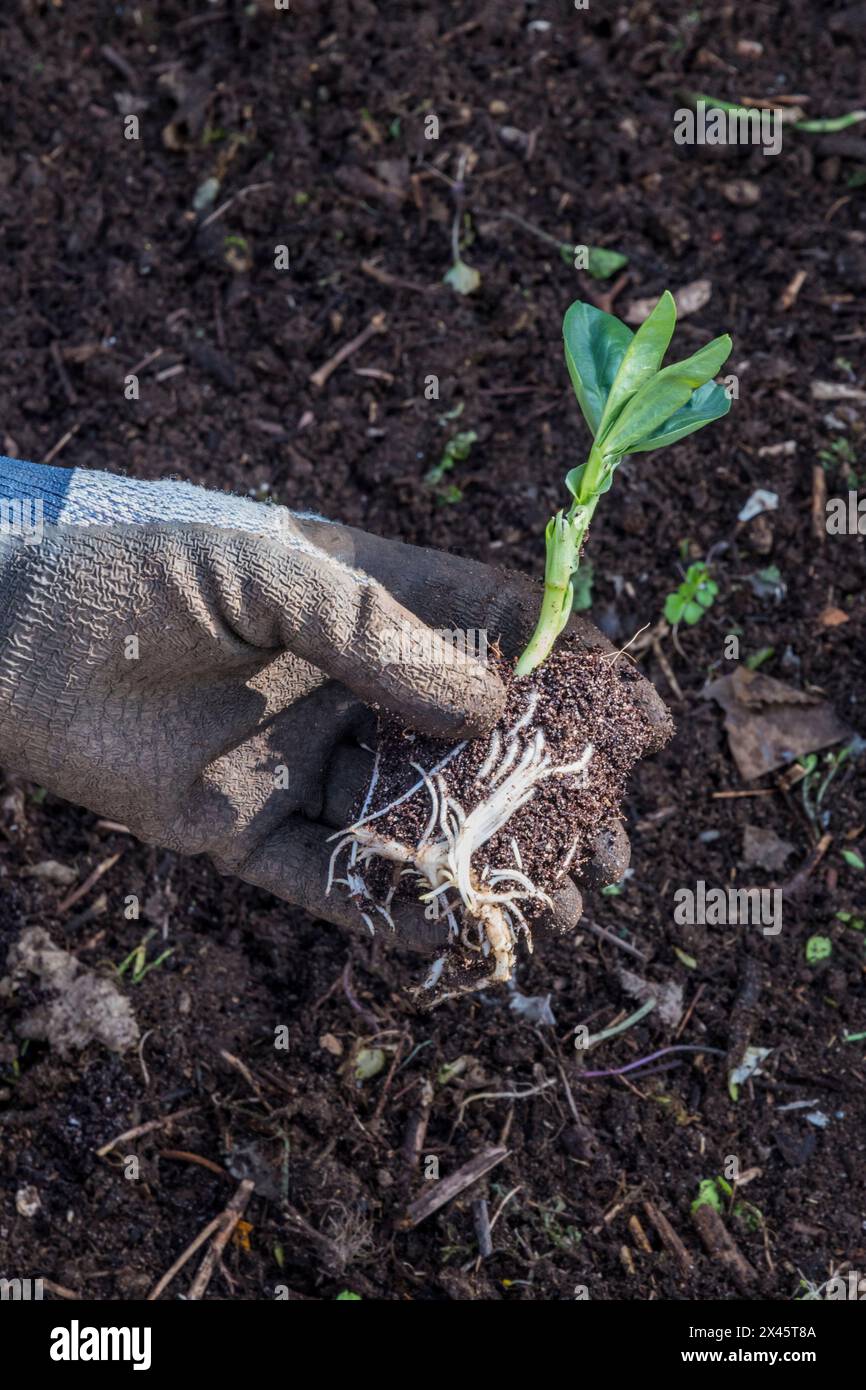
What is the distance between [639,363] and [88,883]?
1.90m

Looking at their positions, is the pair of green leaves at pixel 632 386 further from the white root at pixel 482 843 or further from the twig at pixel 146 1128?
the twig at pixel 146 1128

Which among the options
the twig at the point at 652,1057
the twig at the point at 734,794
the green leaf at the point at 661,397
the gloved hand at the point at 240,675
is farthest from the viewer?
the twig at the point at 734,794

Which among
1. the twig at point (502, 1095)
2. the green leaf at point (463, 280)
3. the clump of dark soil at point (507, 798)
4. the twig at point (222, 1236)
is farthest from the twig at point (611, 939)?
the green leaf at point (463, 280)

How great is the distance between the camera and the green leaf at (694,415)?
7.81 feet

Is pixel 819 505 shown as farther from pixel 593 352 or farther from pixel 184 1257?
pixel 184 1257

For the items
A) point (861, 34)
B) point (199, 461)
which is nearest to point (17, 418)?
point (199, 461)

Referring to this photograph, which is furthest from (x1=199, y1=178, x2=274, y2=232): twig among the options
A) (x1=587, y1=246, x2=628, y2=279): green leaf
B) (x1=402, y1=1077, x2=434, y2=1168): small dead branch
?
(x1=402, y1=1077, x2=434, y2=1168): small dead branch

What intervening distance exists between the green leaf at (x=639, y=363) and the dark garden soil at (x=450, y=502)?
3.34 feet

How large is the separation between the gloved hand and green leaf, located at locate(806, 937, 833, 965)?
2.25ft

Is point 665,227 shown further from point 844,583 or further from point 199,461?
point 199,461

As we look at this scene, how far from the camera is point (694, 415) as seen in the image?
239 cm

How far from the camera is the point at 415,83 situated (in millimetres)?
3959

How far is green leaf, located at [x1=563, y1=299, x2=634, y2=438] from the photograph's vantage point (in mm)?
2455

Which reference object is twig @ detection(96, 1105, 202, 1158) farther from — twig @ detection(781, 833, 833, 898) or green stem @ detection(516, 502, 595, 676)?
twig @ detection(781, 833, 833, 898)
